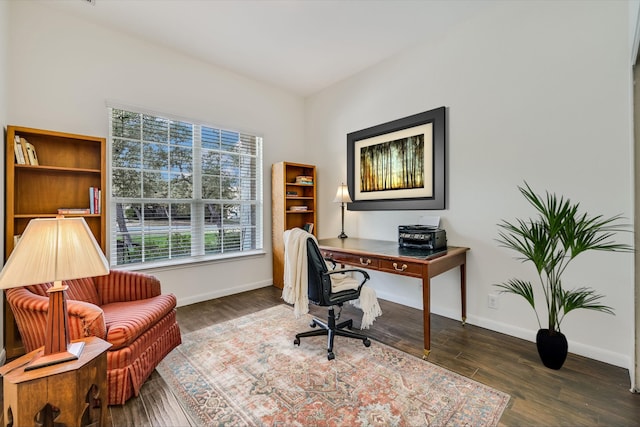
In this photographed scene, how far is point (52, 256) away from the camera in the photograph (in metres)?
1.32

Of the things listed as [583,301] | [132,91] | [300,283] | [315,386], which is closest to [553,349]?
[583,301]

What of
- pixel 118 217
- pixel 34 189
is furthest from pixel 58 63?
pixel 118 217

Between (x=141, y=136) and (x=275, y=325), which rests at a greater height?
(x=141, y=136)

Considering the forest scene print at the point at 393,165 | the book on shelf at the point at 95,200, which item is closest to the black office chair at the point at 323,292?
the forest scene print at the point at 393,165

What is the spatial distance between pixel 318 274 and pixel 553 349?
1.74 metres

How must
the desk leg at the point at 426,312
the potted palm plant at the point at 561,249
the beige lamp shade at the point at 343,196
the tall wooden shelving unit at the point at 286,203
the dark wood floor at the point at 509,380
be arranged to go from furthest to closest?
the tall wooden shelving unit at the point at 286,203 < the beige lamp shade at the point at 343,196 < the desk leg at the point at 426,312 < the potted palm plant at the point at 561,249 < the dark wood floor at the point at 509,380

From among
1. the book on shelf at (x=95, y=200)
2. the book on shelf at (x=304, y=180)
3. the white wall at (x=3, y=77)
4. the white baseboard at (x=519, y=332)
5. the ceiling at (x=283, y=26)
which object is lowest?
the white baseboard at (x=519, y=332)

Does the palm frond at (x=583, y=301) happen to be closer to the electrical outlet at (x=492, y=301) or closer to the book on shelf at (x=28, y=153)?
the electrical outlet at (x=492, y=301)

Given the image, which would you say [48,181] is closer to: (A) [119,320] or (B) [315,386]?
(A) [119,320]

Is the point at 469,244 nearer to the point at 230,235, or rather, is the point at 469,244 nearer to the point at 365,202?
the point at 365,202

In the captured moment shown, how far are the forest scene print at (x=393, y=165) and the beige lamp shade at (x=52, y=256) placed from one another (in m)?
2.86

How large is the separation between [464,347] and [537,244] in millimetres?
1020

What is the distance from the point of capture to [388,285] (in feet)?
11.5

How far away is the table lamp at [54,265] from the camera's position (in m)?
1.26
